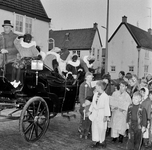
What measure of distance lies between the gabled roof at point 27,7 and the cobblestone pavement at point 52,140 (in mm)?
8125

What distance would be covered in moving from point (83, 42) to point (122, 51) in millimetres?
5164

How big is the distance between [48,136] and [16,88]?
1451 millimetres

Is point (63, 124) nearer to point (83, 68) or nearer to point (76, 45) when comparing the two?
point (83, 68)

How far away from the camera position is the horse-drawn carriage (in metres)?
4.80

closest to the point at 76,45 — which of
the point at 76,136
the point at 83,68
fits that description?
the point at 83,68

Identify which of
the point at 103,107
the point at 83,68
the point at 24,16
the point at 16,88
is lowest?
the point at 103,107

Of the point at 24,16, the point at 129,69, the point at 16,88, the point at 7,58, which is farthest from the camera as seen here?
the point at 129,69

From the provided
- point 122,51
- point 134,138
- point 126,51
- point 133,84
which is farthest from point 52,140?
point 122,51

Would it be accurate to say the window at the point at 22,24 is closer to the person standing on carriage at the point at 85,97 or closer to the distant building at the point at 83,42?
the person standing on carriage at the point at 85,97

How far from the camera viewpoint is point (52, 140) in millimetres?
5352

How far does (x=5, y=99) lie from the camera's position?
16.3 ft

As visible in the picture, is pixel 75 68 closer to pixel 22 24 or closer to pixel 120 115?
pixel 120 115

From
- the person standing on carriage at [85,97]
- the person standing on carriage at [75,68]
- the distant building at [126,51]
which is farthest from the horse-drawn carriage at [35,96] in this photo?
the distant building at [126,51]

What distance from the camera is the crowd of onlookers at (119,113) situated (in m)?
4.66
